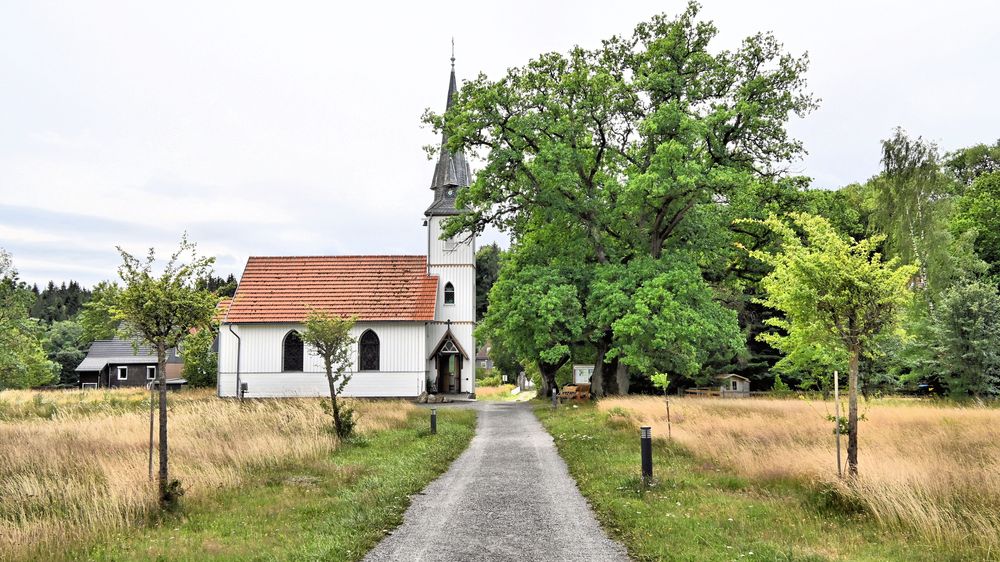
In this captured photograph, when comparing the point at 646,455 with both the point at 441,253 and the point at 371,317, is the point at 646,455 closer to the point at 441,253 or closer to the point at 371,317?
the point at 371,317

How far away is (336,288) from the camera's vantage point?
36281 mm

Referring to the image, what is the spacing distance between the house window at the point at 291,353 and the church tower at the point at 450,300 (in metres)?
6.88

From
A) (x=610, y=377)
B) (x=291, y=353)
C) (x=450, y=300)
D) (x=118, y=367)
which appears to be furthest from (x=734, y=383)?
(x=118, y=367)

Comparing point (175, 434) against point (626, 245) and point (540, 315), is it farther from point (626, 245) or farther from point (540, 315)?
point (626, 245)

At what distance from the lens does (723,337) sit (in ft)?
87.5

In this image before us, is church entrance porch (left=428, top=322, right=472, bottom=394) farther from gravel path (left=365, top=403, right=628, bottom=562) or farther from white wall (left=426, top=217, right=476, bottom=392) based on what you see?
gravel path (left=365, top=403, right=628, bottom=562)

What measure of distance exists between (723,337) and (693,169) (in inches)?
275

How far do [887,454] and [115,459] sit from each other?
12849 mm

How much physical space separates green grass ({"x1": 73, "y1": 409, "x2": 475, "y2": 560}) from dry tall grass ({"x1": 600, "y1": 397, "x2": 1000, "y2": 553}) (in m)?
5.88

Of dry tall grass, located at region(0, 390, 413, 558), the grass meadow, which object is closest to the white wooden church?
the grass meadow

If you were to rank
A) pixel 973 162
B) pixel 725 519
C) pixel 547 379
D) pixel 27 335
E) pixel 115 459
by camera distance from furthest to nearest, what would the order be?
pixel 973 162 < pixel 547 379 < pixel 27 335 < pixel 115 459 < pixel 725 519

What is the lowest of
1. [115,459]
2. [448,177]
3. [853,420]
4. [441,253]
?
[115,459]

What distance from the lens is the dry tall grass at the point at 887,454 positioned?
757 centimetres

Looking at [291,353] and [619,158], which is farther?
[291,353]
